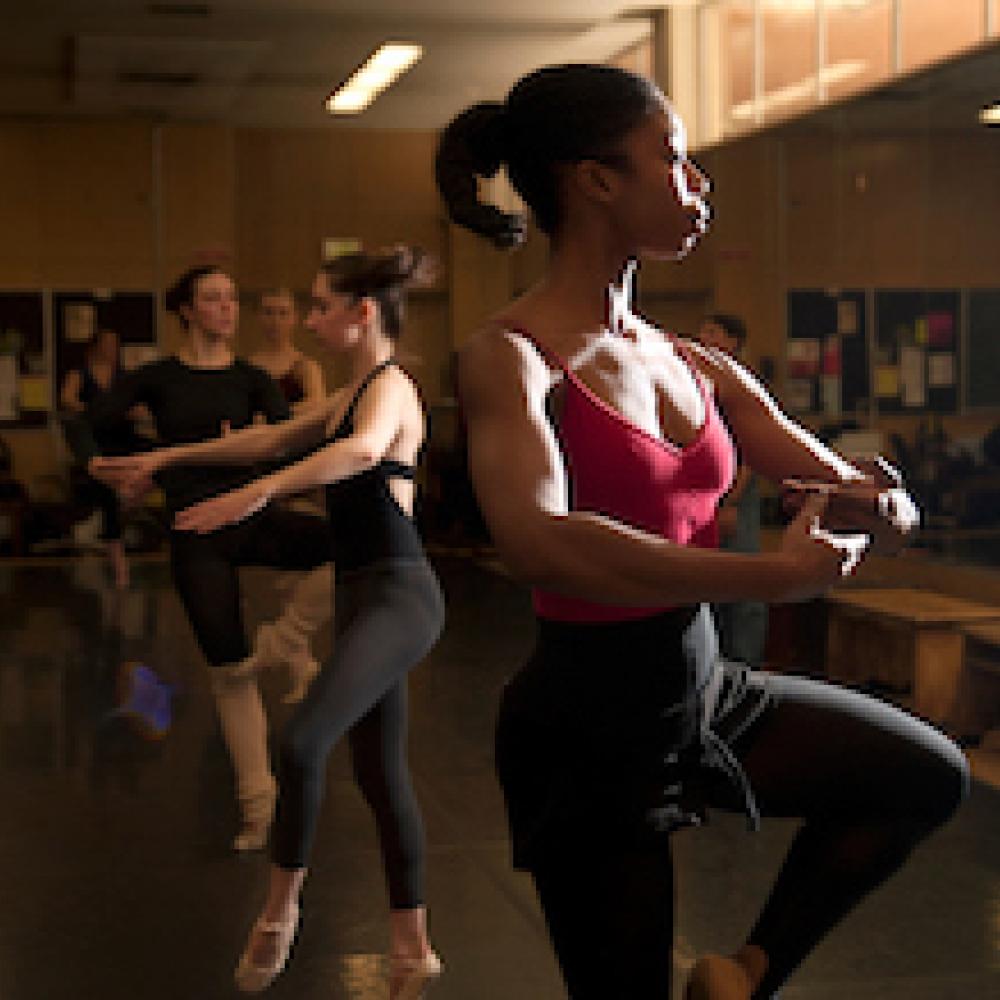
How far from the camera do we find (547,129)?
1969 mm

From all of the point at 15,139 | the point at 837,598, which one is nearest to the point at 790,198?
the point at 837,598

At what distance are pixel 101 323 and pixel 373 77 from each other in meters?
3.58

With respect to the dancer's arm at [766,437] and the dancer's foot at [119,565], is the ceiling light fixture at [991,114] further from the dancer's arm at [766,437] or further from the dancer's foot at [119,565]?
the dancer's foot at [119,565]

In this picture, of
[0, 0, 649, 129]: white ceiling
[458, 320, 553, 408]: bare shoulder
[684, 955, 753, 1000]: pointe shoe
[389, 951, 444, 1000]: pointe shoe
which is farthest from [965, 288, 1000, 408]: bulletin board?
[458, 320, 553, 408]: bare shoulder

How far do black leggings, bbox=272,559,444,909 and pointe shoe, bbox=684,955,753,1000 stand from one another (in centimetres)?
139

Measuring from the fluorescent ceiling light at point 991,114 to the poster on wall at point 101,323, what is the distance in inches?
384

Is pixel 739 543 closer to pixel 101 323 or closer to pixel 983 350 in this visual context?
pixel 983 350

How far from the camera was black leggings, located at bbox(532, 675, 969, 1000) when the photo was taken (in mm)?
1956

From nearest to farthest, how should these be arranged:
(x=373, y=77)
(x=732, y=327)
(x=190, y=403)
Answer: (x=190, y=403), (x=732, y=327), (x=373, y=77)

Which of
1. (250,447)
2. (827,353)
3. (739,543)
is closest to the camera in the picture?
(250,447)

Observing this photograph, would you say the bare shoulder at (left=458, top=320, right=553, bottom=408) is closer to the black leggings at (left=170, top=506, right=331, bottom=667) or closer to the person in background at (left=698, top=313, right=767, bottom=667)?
the black leggings at (left=170, top=506, right=331, bottom=667)

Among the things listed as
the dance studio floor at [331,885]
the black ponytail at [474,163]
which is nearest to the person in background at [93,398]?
the dance studio floor at [331,885]

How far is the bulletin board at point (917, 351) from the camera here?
7.26m

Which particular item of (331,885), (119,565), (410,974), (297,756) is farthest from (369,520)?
(119,565)
